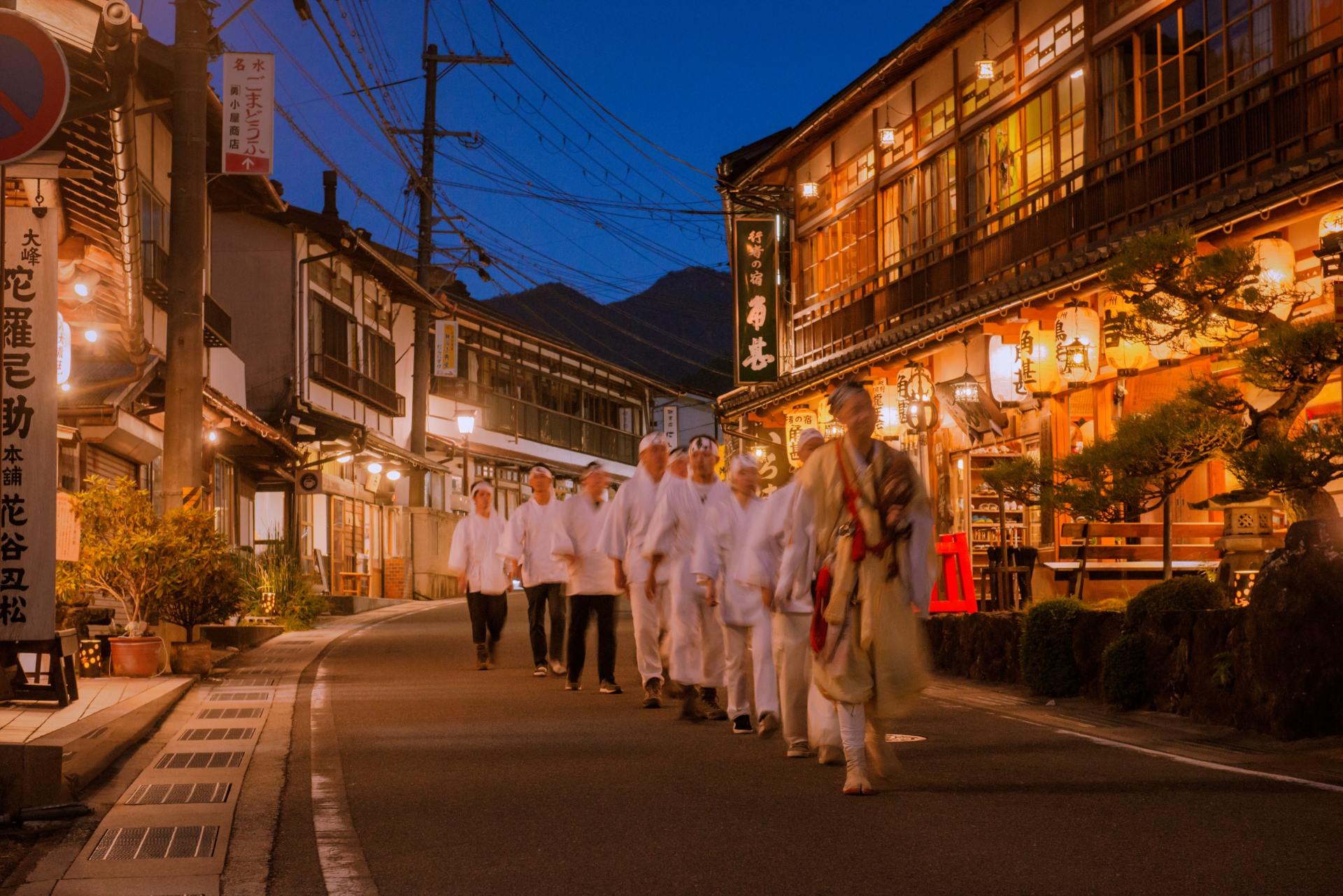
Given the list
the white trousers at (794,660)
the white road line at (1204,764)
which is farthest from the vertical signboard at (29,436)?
the white road line at (1204,764)

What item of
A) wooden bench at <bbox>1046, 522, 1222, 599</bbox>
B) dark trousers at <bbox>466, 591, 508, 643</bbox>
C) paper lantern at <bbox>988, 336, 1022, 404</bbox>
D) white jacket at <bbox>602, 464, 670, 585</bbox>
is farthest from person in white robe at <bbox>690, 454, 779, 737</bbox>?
paper lantern at <bbox>988, 336, 1022, 404</bbox>

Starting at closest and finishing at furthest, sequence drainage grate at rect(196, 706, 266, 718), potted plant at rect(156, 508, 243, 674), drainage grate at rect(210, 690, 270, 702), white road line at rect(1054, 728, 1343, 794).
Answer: white road line at rect(1054, 728, 1343, 794)
drainage grate at rect(196, 706, 266, 718)
drainage grate at rect(210, 690, 270, 702)
potted plant at rect(156, 508, 243, 674)

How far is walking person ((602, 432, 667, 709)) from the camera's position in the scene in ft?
41.8

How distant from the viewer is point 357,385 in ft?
130

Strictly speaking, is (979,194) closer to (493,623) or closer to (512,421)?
(493,623)

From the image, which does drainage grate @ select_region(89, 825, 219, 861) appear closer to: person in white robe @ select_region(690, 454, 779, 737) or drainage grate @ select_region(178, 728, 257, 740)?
drainage grate @ select_region(178, 728, 257, 740)

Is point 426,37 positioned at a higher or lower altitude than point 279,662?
higher

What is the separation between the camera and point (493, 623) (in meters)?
17.3

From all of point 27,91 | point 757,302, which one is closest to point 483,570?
point 27,91

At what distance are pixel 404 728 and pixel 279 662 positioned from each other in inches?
303

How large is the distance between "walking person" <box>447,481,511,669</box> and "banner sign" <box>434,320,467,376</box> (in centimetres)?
2814

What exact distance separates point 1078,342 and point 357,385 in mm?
25922

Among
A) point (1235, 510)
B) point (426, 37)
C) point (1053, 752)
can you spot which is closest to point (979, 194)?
point (1235, 510)

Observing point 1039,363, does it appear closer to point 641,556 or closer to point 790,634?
point 641,556
